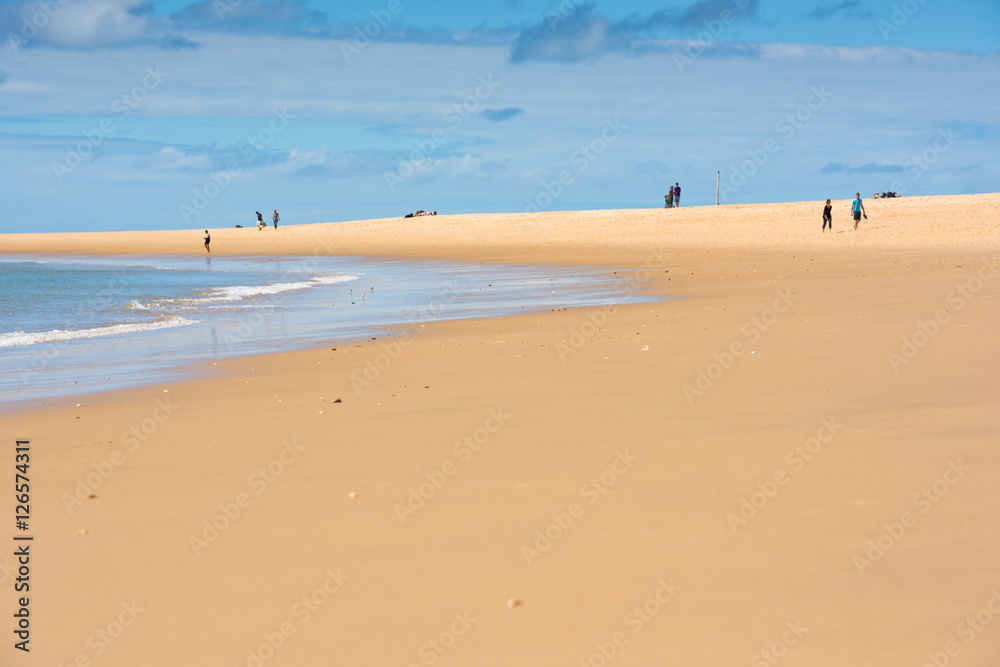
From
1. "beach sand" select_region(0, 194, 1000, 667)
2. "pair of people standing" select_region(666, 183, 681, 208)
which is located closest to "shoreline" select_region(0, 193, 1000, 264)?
"pair of people standing" select_region(666, 183, 681, 208)

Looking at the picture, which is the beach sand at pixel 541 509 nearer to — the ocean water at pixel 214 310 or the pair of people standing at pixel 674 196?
the ocean water at pixel 214 310

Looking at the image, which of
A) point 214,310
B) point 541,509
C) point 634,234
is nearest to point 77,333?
point 214,310

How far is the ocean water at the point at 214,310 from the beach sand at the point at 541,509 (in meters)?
2.46

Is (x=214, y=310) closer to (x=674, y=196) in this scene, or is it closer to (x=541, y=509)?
(x=541, y=509)

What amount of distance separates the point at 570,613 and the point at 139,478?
10.8ft

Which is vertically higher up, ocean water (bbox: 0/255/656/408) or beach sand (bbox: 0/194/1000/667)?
ocean water (bbox: 0/255/656/408)

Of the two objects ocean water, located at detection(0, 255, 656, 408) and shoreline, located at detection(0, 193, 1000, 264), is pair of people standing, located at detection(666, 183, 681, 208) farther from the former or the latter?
ocean water, located at detection(0, 255, 656, 408)

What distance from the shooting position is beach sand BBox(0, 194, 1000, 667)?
3.50 meters

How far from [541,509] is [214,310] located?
16.4 metres

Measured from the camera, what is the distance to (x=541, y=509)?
15.6 ft

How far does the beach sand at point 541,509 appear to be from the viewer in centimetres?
350

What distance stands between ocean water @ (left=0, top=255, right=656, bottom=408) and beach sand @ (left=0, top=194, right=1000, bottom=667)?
8.07 feet

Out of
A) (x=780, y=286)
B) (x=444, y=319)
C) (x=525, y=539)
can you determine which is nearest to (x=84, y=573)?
(x=525, y=539)

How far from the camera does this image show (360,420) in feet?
23.0
